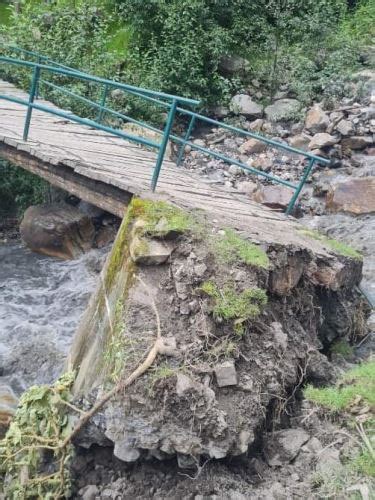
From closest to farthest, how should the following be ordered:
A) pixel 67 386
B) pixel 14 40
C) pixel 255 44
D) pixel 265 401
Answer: pixel 265 401
pixel 67 386
pixel 14 40
pixel 255 44

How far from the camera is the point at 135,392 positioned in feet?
10.3

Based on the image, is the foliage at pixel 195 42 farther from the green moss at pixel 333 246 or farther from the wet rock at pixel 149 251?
the wet rock at pixel 149 251

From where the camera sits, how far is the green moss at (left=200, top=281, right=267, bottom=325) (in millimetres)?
3568

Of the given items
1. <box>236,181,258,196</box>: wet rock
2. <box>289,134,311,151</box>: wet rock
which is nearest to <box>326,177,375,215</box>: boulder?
<box>236,181,258,196</box>: wet rock

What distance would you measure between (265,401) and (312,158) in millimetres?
2862

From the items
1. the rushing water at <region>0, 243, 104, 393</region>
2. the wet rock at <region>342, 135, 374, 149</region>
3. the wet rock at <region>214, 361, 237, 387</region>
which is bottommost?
the rushing water at <region>0, 243, 104, 393</region>

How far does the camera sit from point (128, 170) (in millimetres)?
5695

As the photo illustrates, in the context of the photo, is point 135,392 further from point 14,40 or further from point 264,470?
point 14,40

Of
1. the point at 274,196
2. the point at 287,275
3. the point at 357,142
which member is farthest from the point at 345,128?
the point at 287,275

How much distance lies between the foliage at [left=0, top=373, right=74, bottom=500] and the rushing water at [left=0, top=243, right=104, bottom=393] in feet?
4.76

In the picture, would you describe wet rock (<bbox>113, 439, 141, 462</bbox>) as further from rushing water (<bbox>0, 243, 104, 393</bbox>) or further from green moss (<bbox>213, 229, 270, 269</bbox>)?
rushing water (<bbox>0, 243, 104, 393</bbox>)

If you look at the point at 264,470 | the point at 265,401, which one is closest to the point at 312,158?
the point at 265,401

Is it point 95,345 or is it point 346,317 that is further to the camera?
Answer: point 346,317

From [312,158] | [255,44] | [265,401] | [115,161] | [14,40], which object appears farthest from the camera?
[255,44]
